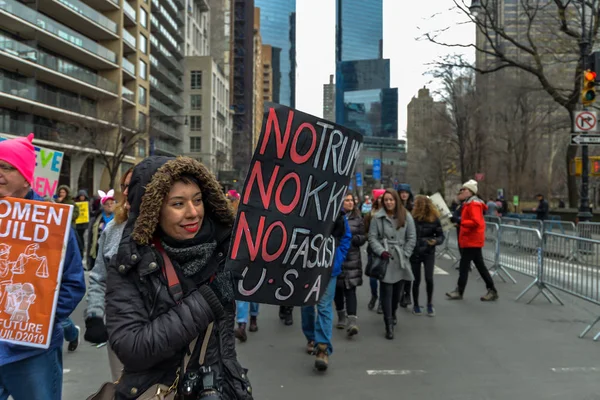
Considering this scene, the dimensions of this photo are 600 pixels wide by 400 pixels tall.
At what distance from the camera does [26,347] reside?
2.64 meters

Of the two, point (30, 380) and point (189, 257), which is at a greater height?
point (189, 257)

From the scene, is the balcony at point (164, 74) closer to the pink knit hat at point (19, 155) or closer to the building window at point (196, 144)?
the building window at point (196, 144)

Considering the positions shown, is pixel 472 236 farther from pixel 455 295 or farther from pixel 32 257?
pixel 32 257

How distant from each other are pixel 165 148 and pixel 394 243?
60599mm

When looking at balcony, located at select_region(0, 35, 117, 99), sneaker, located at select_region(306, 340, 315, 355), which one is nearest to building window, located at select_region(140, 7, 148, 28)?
balcony, located at select_region(0, 35, 117, 99)

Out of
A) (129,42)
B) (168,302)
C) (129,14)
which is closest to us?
(168,302)

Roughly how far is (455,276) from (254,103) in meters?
115

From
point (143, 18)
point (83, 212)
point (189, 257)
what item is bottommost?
point (83, 212)

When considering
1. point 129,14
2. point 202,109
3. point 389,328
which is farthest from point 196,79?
point 389,328

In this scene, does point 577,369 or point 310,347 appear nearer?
point 577,369

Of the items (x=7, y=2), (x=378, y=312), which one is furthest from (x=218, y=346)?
(x=7, y=2)

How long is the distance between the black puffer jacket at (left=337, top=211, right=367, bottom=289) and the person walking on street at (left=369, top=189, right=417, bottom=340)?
0.22 m

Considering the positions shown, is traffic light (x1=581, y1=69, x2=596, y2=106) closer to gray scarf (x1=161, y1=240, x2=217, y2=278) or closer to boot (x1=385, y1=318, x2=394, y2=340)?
boot (x1=385, y1=318, x2=394, y2=340)

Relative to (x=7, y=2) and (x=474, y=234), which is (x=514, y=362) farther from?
(x=7, y=2)
